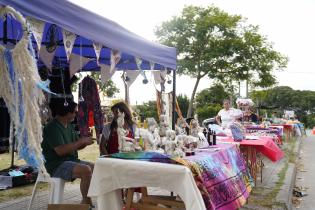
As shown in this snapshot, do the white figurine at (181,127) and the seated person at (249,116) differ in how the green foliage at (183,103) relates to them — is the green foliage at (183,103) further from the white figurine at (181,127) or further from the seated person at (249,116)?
the white figurine at (181,127)

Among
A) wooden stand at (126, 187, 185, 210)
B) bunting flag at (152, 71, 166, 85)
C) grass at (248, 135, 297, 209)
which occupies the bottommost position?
grass at (248, 135, 297, 209)

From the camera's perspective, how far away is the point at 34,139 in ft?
8.50

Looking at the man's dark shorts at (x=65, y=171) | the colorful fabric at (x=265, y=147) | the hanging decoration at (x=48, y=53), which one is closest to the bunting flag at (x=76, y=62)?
the hanging decoration at (x=48, y=53)

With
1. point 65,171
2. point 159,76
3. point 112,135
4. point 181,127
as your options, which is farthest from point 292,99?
point 65,171

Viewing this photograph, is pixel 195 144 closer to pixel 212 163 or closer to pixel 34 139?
pixel 212 163

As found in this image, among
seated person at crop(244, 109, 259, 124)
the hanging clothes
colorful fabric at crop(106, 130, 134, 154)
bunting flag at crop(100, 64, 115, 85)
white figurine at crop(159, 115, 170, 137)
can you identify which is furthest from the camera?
seated person at crop(244, 109, 259, 124)

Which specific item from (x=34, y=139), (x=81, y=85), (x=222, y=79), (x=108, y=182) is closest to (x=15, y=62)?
(x=34, y=139)

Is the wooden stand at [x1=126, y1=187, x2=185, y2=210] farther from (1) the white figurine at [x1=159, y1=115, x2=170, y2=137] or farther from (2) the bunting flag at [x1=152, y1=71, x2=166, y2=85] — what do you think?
(2) the bunting flag at [x1=152, y1=71, x2=166, y2=85]

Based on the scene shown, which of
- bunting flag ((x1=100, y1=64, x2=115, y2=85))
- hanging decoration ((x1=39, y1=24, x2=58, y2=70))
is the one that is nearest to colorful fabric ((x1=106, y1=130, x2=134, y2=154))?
hanging decoration ((x1=39, y1=24, x2=58, y2=70))

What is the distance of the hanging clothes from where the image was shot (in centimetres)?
645

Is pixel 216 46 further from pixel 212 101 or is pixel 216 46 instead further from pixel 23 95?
pixel 23 95

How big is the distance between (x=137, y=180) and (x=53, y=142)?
122cm

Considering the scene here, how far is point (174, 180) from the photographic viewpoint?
3191 mm

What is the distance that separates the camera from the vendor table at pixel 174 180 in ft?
10.2
